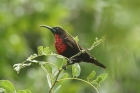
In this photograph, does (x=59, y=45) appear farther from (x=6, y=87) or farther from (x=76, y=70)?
(x=6, y=87)

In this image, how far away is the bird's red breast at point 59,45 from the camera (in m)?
1.50

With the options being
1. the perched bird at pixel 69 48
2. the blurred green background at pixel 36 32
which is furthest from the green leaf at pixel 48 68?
the blurred green background at pixel 36 32

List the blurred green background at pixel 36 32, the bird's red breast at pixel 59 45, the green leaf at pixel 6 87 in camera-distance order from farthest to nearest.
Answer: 1. the blurred green background at pixel 36 32
2. the bird's red breast at pixel 59 45
3. the green leaf at pixel 6 87

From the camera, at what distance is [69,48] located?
1488 millimetres

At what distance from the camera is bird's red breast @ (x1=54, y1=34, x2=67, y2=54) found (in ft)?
4.94

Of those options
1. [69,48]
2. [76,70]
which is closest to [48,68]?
[76,70]

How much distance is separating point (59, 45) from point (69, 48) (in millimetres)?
107

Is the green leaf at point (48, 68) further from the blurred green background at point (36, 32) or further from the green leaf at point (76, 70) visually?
the blurred green background at point (36, 32)

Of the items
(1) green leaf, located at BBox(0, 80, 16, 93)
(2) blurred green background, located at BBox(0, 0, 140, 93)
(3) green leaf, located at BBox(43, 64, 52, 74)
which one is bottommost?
(1) green leaf, located at BBox(0, 80, 16, 93)

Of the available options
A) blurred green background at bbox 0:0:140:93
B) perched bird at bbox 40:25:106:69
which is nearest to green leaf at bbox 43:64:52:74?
perched bird at bbox 40:25:106:69

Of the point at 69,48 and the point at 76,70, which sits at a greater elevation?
the point at 69,48

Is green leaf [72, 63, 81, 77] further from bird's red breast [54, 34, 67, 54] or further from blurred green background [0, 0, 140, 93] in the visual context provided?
blurred green background [0, 0, 140, 93]

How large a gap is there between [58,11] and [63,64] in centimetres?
450

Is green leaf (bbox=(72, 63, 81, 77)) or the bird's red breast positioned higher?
the bird's red breast
